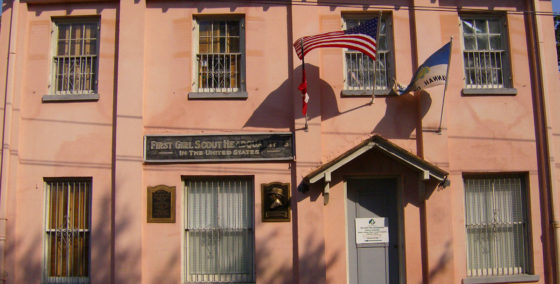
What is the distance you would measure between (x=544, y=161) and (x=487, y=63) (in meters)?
2.34

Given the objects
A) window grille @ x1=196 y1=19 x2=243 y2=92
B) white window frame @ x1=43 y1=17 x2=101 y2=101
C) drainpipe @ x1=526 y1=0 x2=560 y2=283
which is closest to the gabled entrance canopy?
drainpipe @ x1=526 y1=0 x2=560 y2=283

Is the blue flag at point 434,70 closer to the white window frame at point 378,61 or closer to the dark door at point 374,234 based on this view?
the white window frame at point 378,61

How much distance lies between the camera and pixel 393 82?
1034 centimetres

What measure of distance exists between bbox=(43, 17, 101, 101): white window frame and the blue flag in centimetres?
647

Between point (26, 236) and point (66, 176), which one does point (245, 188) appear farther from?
point (26, 236)

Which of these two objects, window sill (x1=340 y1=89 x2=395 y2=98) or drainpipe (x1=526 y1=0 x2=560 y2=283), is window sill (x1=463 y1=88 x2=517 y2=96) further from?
window sill (x1=340 y1=89 x2=395 y2=98)

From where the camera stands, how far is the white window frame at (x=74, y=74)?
1014 cm

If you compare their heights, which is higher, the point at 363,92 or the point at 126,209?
the point at 363,92

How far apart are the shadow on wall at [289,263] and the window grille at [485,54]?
4684 millimetres

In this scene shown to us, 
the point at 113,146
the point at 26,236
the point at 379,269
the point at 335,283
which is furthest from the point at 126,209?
the point at 379,269

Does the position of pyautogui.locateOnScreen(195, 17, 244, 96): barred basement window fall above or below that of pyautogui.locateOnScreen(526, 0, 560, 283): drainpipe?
above

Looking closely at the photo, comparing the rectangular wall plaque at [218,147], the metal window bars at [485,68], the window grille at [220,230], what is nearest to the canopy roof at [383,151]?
the rectangular wall plaque at [218,147]

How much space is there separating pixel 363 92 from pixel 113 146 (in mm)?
5180

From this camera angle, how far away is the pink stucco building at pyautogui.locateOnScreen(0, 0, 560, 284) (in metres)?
9.83
